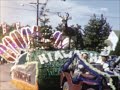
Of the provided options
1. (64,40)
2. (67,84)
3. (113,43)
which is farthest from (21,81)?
(113,43)

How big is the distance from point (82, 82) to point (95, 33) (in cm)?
2384

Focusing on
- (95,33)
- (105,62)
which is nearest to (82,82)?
(105,62)

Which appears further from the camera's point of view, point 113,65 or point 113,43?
point 113,43

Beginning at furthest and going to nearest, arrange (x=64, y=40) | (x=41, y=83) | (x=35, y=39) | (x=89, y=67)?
(x=64, y=40), (x=35, y=39), (x=41, y=83), (x=89, y=67)

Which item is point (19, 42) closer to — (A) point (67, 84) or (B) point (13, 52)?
(B) point (13, 52)

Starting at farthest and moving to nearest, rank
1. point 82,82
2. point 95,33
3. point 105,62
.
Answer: point 95,33 < point 105,62 < point 82,82

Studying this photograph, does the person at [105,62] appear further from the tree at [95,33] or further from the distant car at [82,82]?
the tree at [95,33]

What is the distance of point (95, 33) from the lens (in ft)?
117

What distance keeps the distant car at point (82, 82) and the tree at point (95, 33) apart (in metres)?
20.4

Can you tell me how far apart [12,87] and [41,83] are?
212cm

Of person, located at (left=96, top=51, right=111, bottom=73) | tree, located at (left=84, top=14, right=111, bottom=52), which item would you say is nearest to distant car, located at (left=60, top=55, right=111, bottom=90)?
person, located at (left=96, top=51, right=111, bottom=73)

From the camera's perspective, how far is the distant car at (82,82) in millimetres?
11631

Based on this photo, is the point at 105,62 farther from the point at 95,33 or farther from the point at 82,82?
the point at 95,33

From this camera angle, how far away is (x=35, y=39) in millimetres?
21812
